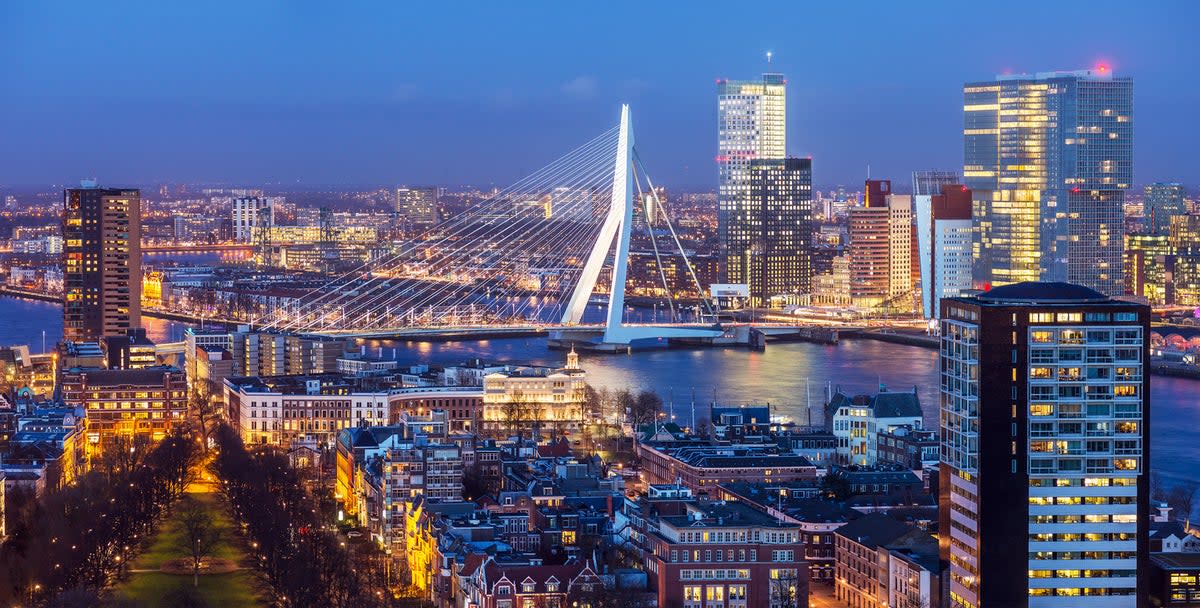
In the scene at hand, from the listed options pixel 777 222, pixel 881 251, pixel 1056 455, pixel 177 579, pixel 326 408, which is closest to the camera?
pixel 1056 455

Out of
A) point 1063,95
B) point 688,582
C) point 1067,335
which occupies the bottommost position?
point 688,582

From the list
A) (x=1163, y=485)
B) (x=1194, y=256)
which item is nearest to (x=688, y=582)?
(x=1163, y=485)

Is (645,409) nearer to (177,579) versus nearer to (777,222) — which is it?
(177,579)

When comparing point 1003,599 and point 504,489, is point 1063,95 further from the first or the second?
point 1003,599

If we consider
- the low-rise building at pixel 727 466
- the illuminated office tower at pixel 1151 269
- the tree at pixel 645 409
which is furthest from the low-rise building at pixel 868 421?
the illuminated office tower at pixel 1151 269

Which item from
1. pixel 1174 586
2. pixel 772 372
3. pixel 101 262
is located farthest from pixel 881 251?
pixel 1174 586

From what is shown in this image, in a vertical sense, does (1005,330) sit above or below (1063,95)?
below

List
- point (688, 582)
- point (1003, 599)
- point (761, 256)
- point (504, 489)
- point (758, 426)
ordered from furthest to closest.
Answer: point (761, 256) → point (758, 426) → point (504, 489) → point (688, 582) → point (1003, 599)
